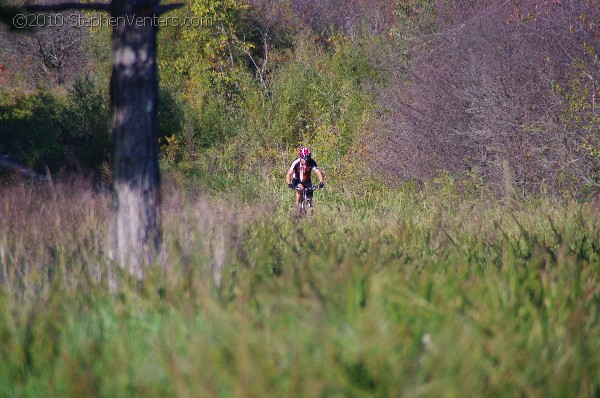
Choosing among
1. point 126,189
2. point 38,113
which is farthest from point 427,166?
point 126,189

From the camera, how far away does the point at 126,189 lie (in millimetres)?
4695

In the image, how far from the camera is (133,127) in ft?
15.5

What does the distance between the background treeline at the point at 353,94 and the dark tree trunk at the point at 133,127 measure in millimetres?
7982

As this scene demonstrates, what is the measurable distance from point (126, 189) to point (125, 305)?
1.27 meters

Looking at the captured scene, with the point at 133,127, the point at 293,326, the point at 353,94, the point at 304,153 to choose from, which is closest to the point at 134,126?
the point at 133,127

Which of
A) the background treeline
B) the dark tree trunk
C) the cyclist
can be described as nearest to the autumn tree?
the dark tree trunk

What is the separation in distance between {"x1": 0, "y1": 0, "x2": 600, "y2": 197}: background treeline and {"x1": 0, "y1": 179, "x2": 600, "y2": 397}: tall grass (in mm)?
8211

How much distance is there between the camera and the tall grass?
2.59m

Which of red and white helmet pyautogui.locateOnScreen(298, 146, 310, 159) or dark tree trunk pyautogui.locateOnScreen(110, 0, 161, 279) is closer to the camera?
dark tree trunk pyautogui.locateOnScreen(110, 0, 161, 279)

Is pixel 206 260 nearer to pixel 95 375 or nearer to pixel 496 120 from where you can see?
pixel 95 375

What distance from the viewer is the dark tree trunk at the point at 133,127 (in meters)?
4.68

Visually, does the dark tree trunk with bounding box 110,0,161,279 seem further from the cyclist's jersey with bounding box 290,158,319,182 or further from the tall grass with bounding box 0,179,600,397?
the cyclist's jersey with bounding box 290,158,319,182

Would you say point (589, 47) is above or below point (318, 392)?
above

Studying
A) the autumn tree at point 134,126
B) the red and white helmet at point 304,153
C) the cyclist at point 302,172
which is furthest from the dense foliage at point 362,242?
the red and white helmet at point 304,153
